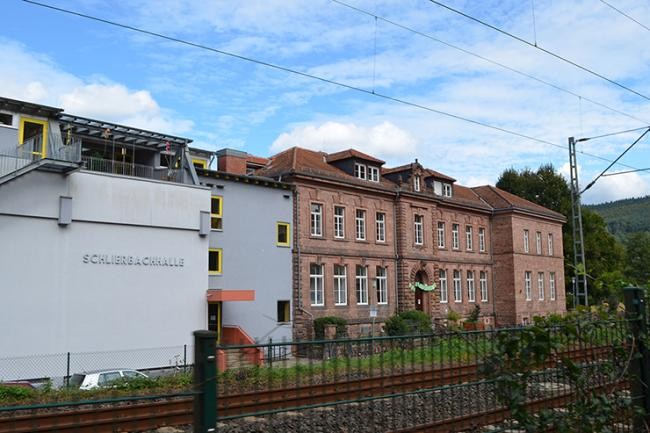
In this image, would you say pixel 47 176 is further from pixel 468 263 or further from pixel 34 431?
pixel 468 263

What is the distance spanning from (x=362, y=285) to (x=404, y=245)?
14.2 ft

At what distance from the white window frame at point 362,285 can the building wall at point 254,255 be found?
5458 mm

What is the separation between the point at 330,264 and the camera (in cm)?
3541

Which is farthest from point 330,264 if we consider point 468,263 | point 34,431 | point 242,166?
point 34,431

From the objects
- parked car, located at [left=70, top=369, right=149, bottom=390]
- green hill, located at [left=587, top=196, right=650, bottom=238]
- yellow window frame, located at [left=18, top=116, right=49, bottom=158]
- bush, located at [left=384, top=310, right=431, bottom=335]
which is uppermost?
green hill, located at [left=587, top=196, right=650, bottom=238]

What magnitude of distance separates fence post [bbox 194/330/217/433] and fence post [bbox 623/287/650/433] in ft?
13.4

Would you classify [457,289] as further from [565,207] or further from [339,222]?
[565,207]

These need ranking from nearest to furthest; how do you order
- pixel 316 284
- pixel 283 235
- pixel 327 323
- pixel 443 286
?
1. pixel 327 323
2. pixel 283 235
3. pixel 316 284
4. pixel 443 286

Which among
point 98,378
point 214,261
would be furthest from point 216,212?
point 98,378

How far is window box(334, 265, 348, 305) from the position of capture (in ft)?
118

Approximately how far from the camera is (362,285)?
123ft

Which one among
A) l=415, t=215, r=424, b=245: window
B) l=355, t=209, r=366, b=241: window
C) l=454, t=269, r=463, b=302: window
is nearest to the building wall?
l=355, t=209, r=366, b=241: window

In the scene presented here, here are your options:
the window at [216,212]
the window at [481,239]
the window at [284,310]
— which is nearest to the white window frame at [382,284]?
the window at [284,310]

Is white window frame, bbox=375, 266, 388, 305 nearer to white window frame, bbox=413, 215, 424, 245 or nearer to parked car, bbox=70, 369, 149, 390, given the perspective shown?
white window frame, bbox=413, 215, 424, 245
